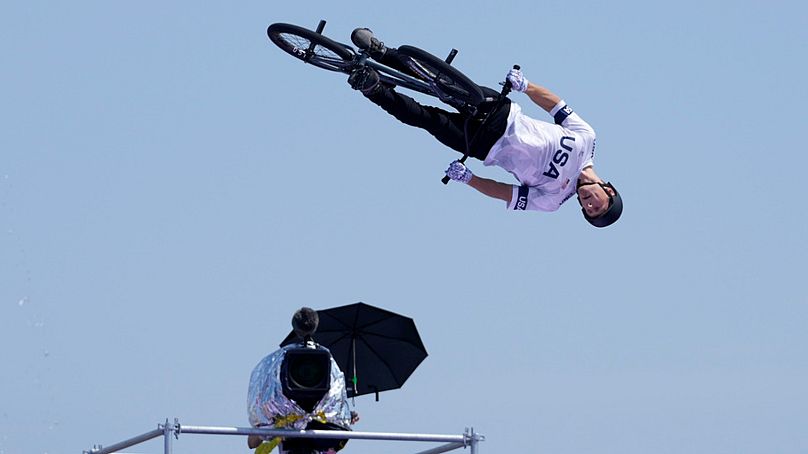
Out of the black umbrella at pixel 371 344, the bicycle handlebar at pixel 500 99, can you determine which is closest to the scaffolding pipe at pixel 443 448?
the black umbrella at pixel 371 344

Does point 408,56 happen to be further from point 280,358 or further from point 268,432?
point 268,432

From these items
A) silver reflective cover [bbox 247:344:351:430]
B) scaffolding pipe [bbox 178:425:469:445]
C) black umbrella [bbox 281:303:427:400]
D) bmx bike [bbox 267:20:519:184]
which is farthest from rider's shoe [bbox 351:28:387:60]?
scaffolding pipe [bbox 178:425:469:445]

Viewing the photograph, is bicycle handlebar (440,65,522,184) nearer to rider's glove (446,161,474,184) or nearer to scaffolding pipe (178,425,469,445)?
rider's glove (446,161,474,184)

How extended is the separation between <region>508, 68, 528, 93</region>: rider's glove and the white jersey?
44 cm

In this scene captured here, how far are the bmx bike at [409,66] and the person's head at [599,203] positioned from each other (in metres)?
1.40

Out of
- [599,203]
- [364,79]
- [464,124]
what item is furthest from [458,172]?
[599,203]

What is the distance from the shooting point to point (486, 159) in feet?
57.4

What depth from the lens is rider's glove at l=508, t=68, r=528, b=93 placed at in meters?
16.9

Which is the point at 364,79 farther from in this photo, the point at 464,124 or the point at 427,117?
the point at 464,124

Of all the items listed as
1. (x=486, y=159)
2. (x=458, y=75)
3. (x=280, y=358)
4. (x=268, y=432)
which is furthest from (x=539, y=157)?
(x=268, y=432)

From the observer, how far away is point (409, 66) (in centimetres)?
1659

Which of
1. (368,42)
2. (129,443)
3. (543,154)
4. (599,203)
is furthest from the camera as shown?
(599,203)

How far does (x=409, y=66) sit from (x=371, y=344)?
2985 mm

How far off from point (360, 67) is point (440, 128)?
135 cm
